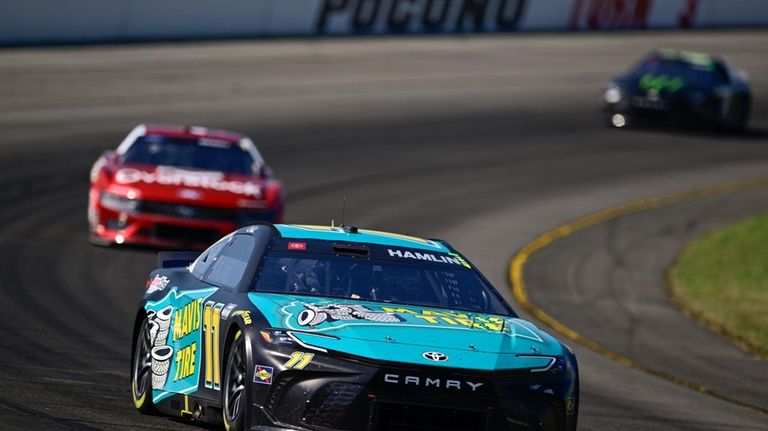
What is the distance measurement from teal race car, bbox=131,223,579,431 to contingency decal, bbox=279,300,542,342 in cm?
1

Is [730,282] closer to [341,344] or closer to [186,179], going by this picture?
[186,179]

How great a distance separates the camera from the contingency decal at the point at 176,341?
885 cm

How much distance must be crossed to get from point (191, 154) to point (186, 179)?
1114 mm

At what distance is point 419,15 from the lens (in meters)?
40.6

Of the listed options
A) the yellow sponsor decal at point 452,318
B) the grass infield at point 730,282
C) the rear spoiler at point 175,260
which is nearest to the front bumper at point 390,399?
the yellow sponsor decal at point 452,318

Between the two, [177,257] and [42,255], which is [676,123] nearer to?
[42,255]

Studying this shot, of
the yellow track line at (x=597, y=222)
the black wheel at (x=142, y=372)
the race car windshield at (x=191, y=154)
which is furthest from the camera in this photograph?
the race car windshield at (x=191, y=154)

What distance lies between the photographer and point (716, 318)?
17625mm

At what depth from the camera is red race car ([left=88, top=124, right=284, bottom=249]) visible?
17953 mm

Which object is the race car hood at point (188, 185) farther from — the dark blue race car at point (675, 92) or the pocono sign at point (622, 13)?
the pocono sign at point (622, 13)

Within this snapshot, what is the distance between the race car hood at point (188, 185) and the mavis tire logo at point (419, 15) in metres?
20.0

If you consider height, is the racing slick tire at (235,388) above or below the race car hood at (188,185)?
above

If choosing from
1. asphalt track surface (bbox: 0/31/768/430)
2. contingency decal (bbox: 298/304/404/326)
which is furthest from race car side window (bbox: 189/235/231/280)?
contingency decal (bbox: 298/304/404/326)

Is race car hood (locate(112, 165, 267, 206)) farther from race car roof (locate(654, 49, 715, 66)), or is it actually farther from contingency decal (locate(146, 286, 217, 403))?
race car roof (locate(654, 49, 715, 66))
